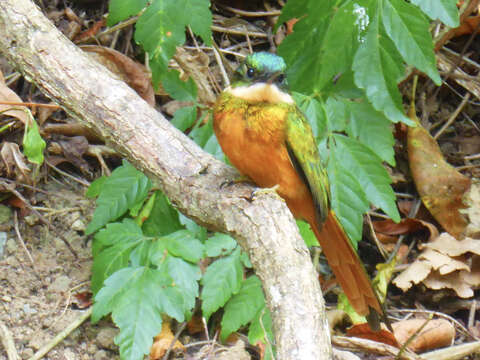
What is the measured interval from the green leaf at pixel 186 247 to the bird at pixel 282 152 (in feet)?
1.32

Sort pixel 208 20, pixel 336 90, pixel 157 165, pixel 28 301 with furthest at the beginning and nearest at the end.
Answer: pixel 28 301 → pixel 336 90 → pixel 208 20 → pixel 157 165

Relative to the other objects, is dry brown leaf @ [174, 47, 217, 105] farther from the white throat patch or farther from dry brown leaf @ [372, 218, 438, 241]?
dry brown leaf @ [372, 218, 438, 241]

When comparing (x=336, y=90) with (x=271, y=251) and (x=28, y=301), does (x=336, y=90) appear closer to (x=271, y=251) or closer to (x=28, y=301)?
(x=271, y=251)

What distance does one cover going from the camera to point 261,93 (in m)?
2.57

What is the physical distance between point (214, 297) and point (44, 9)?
244 centimetres

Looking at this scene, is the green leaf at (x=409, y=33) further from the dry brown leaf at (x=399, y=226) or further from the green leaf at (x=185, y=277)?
the dry brown leaf at (x=399, y=226)

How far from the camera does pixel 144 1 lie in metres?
2.79

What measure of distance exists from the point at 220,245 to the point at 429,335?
4.01 feet

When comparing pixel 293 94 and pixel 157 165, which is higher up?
pixel 293 94

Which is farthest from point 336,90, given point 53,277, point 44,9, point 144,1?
point 44,9

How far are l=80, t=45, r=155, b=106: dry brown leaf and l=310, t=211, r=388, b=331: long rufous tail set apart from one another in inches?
62.1

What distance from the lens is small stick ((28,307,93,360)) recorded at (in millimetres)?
2977

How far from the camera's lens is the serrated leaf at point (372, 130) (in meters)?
2.88

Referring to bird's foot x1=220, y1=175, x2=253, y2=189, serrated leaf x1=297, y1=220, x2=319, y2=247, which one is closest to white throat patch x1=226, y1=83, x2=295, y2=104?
bird's foot x1=220, y1=175, x2=253, y2=189
